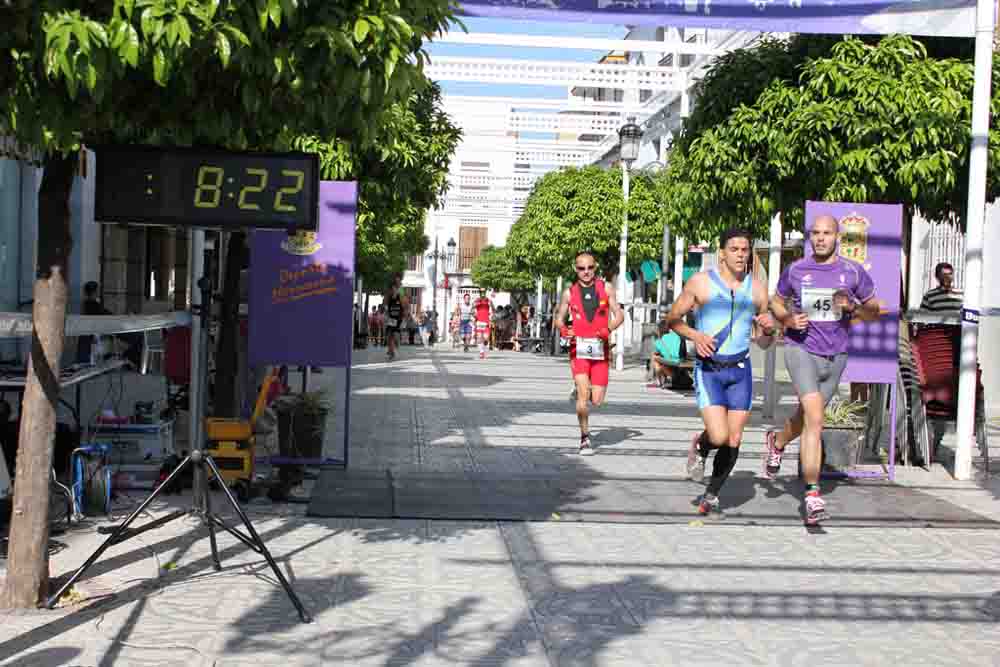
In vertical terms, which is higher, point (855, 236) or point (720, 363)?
point (855, 236)

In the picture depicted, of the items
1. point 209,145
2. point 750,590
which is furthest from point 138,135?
point 750,590

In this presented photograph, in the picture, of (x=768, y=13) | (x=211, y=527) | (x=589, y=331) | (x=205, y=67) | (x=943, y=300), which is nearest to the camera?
(x=205, y=67)

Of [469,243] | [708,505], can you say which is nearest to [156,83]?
[708,505]

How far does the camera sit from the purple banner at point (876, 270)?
1054 cm

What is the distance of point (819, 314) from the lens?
870cm

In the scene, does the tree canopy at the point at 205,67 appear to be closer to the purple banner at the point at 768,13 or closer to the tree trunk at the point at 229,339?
the tree trunk at the point at 229,339

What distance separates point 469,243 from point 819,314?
3894 inches

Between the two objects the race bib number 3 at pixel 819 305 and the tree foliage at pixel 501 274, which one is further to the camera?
the tree foliage at pixel 501 274

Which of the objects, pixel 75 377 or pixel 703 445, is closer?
pixel 75 377

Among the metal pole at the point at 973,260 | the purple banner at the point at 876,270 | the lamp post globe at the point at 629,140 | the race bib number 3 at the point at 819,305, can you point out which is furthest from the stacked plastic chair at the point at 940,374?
the lamp post globe at the point at 629,140

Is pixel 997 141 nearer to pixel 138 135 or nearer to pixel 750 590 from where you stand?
pixel 750 590

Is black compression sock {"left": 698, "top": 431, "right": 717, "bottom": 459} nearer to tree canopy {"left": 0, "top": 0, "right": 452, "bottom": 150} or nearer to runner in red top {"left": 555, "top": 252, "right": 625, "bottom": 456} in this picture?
runner in red top {"left": 555, "top": 252, "right": 625, "bottom": 456}

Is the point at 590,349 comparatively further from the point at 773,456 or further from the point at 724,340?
the point at 724,340

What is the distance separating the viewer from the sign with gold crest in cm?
1053
